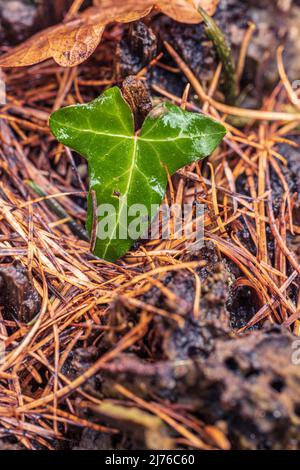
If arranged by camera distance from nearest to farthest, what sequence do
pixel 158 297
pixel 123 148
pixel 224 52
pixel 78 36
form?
pixel 158 297 < pixel 123 148 < pixel 78 36 < pixel 224 52

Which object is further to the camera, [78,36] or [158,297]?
[78,36]

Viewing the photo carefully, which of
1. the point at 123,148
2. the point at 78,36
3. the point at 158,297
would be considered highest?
the point at 78,36

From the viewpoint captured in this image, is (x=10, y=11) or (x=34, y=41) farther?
(x=10, y=11)

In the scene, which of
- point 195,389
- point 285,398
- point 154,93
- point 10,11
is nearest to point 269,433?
point 285,398

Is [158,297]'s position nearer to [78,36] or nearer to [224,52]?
[78,36]

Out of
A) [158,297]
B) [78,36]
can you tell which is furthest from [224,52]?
[158,297]

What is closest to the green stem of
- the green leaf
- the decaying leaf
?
the decaying leaf
